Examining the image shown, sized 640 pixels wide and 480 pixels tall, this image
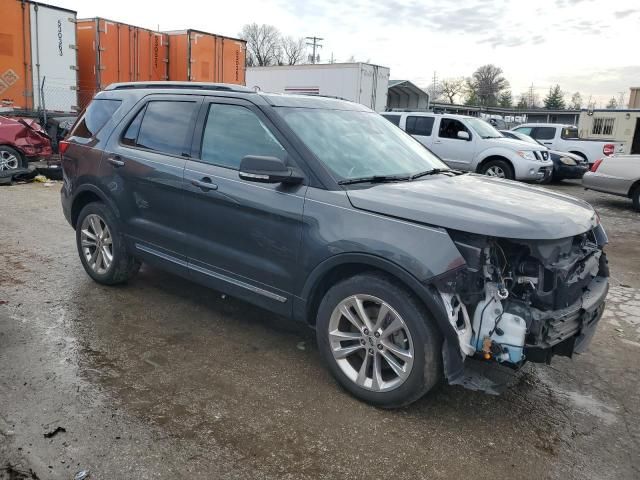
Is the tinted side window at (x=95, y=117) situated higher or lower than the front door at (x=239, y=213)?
higher

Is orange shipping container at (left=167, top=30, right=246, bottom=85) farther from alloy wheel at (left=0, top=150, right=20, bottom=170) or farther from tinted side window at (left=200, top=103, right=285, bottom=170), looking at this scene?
tinted side window at (left=200, top=103, right=285, bottom=170)

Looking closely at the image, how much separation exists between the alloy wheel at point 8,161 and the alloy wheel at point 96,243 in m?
6.85

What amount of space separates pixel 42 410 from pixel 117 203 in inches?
81.8

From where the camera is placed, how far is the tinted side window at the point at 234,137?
3734 millimetres

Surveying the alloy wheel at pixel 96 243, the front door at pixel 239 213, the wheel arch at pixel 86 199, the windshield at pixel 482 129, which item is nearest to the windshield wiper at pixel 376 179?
the front door at pixel 239 213

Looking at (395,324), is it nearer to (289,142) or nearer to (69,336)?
(289,142)

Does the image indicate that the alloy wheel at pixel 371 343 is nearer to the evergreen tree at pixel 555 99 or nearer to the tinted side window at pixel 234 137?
the tinted side window at pixel 234 137

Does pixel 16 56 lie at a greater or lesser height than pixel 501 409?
greater

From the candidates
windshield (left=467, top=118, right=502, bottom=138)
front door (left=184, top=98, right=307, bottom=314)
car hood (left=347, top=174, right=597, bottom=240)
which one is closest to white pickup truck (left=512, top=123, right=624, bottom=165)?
windshield (left=467, top=118, right=502, bottom=138)

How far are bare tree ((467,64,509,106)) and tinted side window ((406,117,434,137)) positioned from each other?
78.1 metres

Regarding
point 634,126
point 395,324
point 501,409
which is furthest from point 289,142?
point 634,126

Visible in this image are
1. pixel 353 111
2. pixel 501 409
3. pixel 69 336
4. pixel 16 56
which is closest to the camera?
pixel 501 409

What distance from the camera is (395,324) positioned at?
3.06 meters

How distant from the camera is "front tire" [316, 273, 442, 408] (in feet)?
9.76
